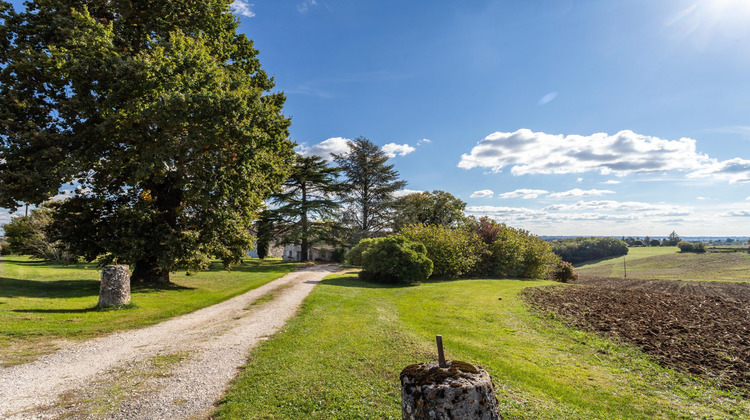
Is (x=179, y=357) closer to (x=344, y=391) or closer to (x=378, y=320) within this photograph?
(x=344, y=391)

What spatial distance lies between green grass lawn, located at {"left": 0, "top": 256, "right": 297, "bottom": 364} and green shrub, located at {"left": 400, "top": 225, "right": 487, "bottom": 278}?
35.7ft

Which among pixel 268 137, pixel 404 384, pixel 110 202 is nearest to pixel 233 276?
pixel 110 202

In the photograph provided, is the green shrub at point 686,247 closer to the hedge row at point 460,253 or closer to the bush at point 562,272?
the bush at point 562,272

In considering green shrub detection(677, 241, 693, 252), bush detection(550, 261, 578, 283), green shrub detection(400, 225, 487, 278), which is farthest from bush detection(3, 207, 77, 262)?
green shrub detection(677, 241, 693, 252)

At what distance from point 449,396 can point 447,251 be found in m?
19.1

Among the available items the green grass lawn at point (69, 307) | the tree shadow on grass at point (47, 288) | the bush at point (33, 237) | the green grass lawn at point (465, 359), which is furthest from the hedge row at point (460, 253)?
the bush at point (33, 237)

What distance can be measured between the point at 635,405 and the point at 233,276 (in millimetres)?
19389

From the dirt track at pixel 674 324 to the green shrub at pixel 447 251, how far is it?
23.1 ft

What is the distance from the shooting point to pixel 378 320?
927cm

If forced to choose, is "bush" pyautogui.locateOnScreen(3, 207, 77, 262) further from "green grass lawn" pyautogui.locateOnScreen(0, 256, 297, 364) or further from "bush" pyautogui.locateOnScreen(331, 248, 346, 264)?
"bush" pyautogui.locateOnScreen(331, 248, 346, 264)

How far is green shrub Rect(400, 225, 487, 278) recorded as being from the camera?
20.8m

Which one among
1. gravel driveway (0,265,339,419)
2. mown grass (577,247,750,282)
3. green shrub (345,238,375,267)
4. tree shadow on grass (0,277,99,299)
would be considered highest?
green shrub (345,238,375,267)

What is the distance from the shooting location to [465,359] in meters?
6.30

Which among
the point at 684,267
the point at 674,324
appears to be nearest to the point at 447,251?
the point at 674,324
